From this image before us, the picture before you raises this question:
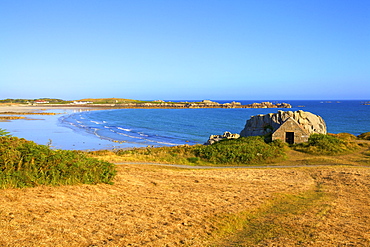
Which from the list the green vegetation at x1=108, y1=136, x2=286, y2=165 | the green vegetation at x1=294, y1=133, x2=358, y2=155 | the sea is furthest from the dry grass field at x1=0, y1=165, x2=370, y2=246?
the sea

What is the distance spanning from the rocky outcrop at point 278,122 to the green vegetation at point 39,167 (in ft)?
91.1

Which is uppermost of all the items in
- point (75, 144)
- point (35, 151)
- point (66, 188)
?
point (35, 151)

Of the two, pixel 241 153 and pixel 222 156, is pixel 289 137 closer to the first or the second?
pixel 241 153

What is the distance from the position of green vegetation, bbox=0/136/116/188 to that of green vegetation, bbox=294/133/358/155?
2338 centimetres

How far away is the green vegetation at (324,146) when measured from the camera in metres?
31.1

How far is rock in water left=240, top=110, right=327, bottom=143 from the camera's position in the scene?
34000 millimetres

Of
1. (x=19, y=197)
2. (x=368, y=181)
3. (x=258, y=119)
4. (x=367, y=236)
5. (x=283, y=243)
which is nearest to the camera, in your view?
(x=283, y=243)

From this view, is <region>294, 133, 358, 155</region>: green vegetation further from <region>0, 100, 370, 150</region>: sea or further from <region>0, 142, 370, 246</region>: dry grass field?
<region>0, 100, 370, 150</region>: sea

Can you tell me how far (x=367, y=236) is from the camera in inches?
372

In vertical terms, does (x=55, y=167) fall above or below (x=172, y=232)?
above

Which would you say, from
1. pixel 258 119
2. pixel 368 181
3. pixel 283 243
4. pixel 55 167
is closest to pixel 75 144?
pixel 258 119

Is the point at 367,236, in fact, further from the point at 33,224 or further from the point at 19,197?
the point at 19,197

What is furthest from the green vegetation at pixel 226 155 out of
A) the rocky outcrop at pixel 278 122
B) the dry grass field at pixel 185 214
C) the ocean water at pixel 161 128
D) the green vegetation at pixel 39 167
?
the ocean water at pixel 161 128

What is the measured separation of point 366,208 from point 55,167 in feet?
42.7
